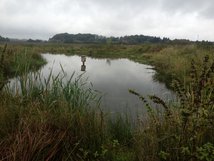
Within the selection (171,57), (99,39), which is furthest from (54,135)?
(99,39)

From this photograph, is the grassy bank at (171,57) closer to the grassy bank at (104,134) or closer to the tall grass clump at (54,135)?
the grassy bank at (104,134)

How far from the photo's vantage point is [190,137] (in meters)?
3.12

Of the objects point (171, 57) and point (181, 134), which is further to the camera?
point (171, 57)

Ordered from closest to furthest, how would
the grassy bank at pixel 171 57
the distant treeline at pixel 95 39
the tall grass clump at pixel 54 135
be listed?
the tall grass clump at pixel 54 135
the grassy bank at pixel 171 57
the distant treeline at pixel 95 39

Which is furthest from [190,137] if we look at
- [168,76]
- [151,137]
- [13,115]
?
[168,76]

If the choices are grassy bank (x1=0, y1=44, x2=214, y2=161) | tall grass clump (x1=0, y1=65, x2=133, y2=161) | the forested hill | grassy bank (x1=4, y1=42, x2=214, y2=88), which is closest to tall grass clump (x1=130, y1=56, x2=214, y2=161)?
grassy bank (x1=0, y1=44, x2=214, y2=161)

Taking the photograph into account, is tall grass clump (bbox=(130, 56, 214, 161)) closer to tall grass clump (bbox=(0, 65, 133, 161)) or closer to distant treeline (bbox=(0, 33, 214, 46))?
tall grass clump (bbox=(0, 65, 133, 161))

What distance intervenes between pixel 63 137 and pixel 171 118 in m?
1.32

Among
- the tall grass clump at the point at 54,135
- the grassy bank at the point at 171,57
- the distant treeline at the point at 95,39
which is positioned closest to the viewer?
the tall grass clump at the point at 54,135

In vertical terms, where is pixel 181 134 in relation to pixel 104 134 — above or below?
above

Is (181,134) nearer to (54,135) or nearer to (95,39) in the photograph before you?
(54,135)

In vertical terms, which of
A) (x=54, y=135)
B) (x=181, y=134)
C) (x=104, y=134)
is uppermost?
(x=181, y=134)

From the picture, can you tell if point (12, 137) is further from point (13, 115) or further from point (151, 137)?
point (151, 137)

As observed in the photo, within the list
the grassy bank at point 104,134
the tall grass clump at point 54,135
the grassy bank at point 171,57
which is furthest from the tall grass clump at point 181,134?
the grassy bank at point 171,57
